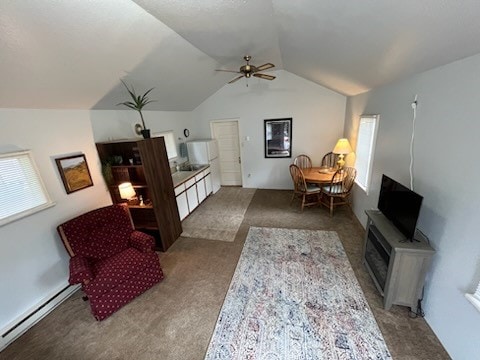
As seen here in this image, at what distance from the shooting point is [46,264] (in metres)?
2.20

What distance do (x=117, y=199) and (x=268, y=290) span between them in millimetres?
2523

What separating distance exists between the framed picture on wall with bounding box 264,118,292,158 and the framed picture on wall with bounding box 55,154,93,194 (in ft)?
12.1

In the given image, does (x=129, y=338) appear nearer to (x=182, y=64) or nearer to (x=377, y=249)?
(x=377, y=249)

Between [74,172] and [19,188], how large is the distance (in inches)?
20.7

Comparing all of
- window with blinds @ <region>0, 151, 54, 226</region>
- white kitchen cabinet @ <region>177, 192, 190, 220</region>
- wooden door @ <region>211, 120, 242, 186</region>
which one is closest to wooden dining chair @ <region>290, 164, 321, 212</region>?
wooden door @ <region>211, 120, 242, 186</region>

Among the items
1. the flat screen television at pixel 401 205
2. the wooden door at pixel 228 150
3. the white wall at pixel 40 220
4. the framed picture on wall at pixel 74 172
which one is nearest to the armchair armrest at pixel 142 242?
the white wall at pixel 40 220

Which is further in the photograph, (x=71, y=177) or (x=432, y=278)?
(x=71, y=177)

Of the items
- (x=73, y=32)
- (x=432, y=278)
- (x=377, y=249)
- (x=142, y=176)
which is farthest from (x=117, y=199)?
(x=432, y=278)

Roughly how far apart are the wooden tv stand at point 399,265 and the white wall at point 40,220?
11.6 feet

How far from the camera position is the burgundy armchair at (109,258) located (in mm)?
1974

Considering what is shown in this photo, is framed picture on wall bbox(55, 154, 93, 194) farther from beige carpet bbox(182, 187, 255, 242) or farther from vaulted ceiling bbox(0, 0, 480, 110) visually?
beige carpet bbox(182, 187, 255, 242)

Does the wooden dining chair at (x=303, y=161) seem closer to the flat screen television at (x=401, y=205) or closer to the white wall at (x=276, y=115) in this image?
the white wall at (x=276, y=115)

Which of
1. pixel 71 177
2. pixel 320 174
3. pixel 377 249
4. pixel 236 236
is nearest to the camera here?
pixel 377 249

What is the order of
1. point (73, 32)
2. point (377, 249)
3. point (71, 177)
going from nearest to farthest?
point (73, 32), point (377, 249), point (71, 177)
